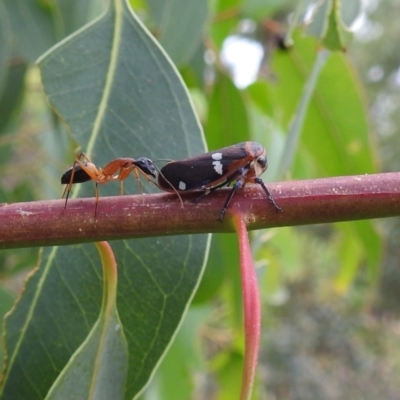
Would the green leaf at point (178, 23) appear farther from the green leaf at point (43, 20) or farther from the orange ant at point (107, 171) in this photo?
the orange ant at point (107, 171)

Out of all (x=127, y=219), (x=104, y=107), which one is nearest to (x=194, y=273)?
(x=127, y=219)

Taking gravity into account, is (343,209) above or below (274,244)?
below

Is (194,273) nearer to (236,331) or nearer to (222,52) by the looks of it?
(236,331)

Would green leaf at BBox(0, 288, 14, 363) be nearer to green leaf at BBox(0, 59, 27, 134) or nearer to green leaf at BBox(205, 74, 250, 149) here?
green leaf at BBox(0, 59, 27, 134)

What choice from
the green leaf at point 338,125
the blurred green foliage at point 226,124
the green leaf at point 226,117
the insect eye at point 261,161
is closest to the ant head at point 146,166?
the insect eye at point 261,161

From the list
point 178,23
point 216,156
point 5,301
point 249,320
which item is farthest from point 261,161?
point 5,301

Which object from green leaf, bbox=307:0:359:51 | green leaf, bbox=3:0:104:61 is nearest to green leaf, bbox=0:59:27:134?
green leaf, bbox=3:0:104:61
